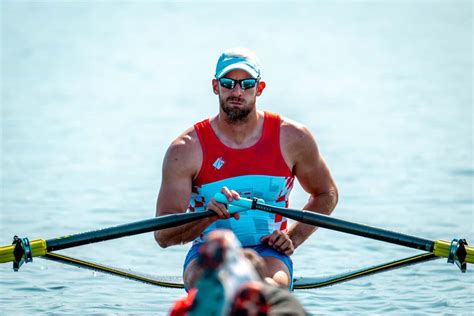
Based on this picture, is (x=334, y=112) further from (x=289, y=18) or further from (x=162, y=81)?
(x=289, y=18)

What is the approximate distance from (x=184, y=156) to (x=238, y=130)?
16.2 inches

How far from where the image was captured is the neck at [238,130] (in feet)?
26.3

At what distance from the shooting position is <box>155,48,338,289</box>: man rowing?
7867 mm

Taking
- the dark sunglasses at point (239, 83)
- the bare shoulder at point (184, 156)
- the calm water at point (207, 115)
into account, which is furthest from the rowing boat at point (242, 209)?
the calm water at point (207, 115)

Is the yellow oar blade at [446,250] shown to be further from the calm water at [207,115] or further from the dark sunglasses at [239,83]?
the dark sunglasses at [239,83]

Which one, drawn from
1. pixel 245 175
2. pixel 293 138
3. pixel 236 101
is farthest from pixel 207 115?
pixel 236 101

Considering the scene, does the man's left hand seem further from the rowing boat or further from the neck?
the neck

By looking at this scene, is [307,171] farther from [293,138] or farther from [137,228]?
[137,228]

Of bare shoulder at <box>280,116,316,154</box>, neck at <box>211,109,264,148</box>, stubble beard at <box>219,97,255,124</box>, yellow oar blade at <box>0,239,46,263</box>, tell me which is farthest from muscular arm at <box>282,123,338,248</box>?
yellow oar blade at <box>0,239,46,263</box>

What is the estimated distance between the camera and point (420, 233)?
39.6ft

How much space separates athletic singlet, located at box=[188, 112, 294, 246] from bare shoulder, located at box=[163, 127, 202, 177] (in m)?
0.04

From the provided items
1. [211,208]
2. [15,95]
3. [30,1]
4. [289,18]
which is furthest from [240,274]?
[30,1]

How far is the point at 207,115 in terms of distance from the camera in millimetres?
19141

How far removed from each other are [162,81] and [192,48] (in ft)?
16.8
